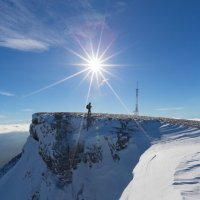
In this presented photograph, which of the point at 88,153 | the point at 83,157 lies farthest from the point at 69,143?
the point at 88,153

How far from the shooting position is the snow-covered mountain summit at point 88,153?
28266 millimetres

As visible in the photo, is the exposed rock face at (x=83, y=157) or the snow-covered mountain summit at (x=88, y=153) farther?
the exposed rock face at (x=83, y=157)

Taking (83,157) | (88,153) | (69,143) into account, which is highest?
(69,143)

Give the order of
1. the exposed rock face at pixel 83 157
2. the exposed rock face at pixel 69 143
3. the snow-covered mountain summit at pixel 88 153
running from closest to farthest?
1. the snow-covered mountain summit at pixel 88 153
2. the exposed rock face at pixel 83 157
3. the exposed rock face at pixel 69 143

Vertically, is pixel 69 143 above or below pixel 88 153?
above

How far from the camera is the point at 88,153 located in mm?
34250

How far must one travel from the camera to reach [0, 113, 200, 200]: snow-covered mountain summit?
28266mm

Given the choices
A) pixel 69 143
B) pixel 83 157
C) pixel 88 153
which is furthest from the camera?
pixel 69 143

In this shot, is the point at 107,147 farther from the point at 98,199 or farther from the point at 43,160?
the point at 43,160

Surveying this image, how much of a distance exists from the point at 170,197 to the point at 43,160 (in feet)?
123

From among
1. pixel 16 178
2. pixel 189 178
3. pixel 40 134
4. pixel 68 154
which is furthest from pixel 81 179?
pixel 189 178

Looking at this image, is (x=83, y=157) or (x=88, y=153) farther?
(x=83, y=157)

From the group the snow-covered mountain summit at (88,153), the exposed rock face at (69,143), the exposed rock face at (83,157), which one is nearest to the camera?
the snow-covered mountain summit at (88,153)

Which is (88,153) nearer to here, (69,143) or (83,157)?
(83,157)
